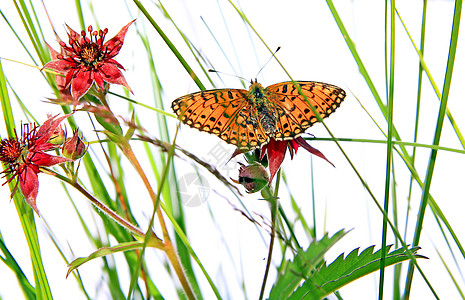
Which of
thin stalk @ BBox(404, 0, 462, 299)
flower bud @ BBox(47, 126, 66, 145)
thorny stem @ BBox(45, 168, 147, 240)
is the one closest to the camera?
thin stalk @ BBox(404, 0, 462, 299)

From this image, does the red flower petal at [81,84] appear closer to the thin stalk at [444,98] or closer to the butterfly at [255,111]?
the butterfly at [255,111]

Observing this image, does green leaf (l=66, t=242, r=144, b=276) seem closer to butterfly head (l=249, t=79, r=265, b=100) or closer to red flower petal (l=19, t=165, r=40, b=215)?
red flower petal (l=19, t=165, r=40, b=215)

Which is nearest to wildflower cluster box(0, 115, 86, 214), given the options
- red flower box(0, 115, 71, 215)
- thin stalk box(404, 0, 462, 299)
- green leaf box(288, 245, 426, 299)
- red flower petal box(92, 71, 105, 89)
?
red flower box(0, 115, 71, 215)

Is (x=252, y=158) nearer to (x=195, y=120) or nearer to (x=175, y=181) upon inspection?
(x=195, y=120)

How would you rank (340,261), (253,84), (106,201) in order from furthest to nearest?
(106,201) < (253,84) < (340,261)

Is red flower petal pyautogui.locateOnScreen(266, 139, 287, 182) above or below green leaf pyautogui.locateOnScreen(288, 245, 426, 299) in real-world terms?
above

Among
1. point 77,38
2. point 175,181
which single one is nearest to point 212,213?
point 175,181

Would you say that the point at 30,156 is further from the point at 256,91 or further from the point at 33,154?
the point at 256,91

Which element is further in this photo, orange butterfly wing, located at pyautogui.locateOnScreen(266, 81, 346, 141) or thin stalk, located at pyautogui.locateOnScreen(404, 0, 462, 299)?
orange butterfly wing, located at pyautogui.locateOnScreen(266, 81, 346, 141)
